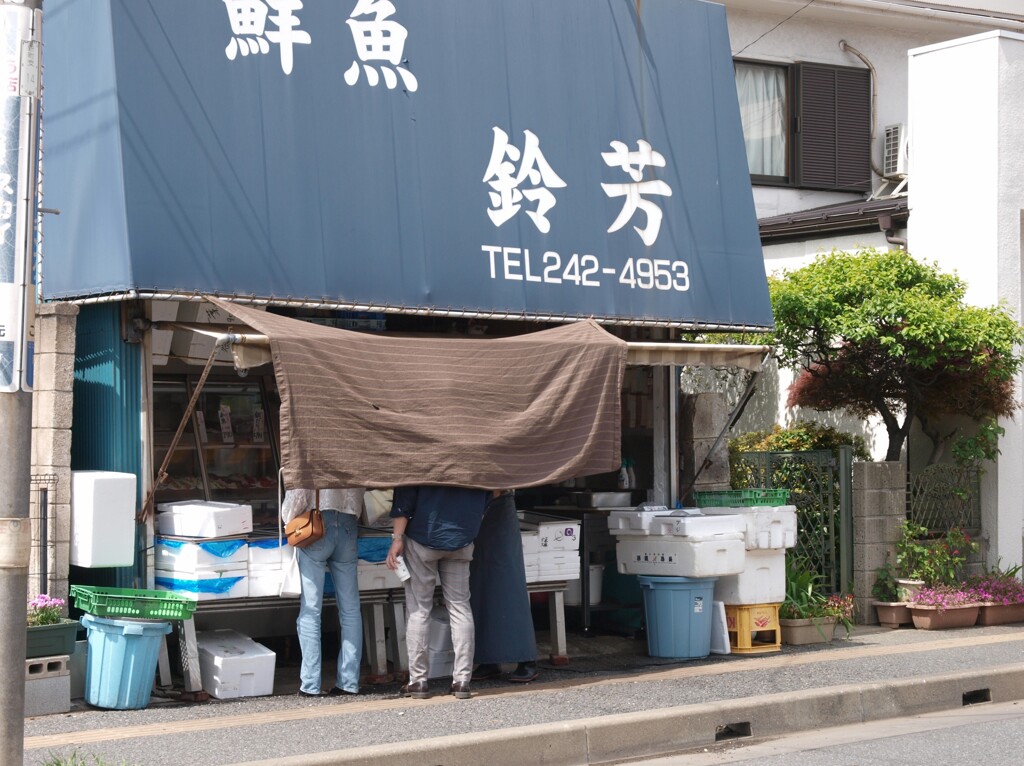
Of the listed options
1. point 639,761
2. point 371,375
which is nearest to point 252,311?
point 371,375

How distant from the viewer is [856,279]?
13344mm

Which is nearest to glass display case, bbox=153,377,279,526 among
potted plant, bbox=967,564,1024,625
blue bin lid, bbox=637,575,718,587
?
blue bin lid, bbox=637,575,718,587

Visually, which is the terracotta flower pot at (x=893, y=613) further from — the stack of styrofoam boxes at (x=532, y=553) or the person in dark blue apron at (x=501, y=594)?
the person in dark blue apron at (x=501, y=594)

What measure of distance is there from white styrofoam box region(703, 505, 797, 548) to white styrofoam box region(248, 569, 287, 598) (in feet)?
13.0

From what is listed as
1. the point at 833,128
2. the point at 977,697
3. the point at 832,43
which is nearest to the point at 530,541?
the point at 977,697

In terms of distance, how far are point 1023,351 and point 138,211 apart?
30.7 feet

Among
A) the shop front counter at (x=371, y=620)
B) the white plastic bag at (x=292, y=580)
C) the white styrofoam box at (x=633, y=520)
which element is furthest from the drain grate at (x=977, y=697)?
the white plastic bag at (x=292, y=580)

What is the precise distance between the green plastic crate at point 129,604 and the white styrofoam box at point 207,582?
20cm

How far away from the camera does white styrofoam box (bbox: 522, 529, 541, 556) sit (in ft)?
36.0

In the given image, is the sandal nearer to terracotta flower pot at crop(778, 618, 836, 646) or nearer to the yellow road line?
the yellow road line

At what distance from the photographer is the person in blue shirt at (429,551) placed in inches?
375

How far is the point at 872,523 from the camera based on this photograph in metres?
13.4

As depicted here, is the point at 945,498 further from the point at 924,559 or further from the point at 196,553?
the point at 196,553

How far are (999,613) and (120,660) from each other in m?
8.74
